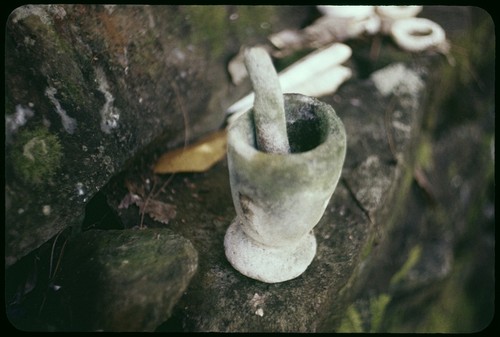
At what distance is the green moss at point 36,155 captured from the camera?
180 centimetres

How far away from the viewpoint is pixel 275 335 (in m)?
1.93

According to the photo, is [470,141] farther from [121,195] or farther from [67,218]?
[67,218]

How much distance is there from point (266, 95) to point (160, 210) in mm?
904

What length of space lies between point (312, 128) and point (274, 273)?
→ 0.63m

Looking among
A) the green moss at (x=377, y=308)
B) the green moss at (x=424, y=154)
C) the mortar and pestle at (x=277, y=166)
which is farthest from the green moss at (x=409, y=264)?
the mortar and pestle at (x=277, y=166)

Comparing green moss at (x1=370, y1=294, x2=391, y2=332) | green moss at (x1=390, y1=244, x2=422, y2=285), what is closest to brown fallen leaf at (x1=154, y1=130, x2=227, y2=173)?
green moss at (x1=370, y1=294, x2=391, y2=332)

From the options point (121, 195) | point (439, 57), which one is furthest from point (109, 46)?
point (439, 57)

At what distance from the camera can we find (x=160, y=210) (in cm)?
231

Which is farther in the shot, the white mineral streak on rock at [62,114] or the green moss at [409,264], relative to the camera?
the green moss at [409,264]

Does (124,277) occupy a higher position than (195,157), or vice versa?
(124,277)

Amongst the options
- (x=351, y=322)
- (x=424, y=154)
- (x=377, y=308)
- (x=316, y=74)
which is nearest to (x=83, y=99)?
(x=316, y=74)

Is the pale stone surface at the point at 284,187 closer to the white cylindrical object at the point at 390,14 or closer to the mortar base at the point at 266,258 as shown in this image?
the mortar base at the point at 266,258

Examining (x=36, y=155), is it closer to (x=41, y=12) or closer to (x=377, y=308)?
(x=41, y=12)

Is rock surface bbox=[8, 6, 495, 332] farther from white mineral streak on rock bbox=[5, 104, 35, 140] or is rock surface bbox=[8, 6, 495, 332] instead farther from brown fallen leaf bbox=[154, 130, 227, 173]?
white mineral streak on rock bbox=[5, 104, 35, 140]
